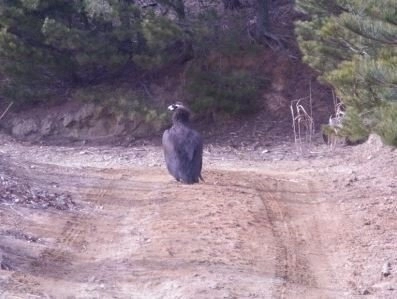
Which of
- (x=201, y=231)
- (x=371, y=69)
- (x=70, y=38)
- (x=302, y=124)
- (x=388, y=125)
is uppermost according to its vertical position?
(x=371, y=69)

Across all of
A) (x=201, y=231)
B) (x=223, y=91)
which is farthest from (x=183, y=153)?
(x=223, y=91)

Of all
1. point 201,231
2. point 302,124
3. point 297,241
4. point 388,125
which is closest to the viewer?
point 388,125

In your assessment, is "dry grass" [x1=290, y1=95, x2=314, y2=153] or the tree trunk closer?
"dry grass" [x1=290, y1=95, x2=314, y2=153]

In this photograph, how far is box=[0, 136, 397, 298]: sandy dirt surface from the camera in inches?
318

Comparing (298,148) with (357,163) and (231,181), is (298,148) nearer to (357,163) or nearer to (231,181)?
(357,163)

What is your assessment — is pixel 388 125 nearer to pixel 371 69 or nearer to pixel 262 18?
pixel 371 69

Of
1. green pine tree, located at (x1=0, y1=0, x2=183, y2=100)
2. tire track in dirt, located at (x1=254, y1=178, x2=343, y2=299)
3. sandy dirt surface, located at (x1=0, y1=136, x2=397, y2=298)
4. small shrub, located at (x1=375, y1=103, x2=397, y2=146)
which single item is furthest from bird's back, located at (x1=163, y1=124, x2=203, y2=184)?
→ green pine tree, located at (x1=0, y1=0, x2=183, y2=100)

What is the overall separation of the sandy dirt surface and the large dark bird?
201 mm

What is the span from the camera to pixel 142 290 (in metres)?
7.78

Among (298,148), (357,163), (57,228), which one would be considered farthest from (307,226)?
(298,148)

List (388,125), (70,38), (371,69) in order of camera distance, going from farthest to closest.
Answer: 1. (70,38)
2. (371,69)
3. (388,125)

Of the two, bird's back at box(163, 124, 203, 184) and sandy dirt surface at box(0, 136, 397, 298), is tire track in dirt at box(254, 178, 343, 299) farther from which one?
bird's back at box(163, 124, 203, 184)

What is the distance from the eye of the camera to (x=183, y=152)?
43.4 ft

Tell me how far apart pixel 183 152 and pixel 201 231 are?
358 centimetres
